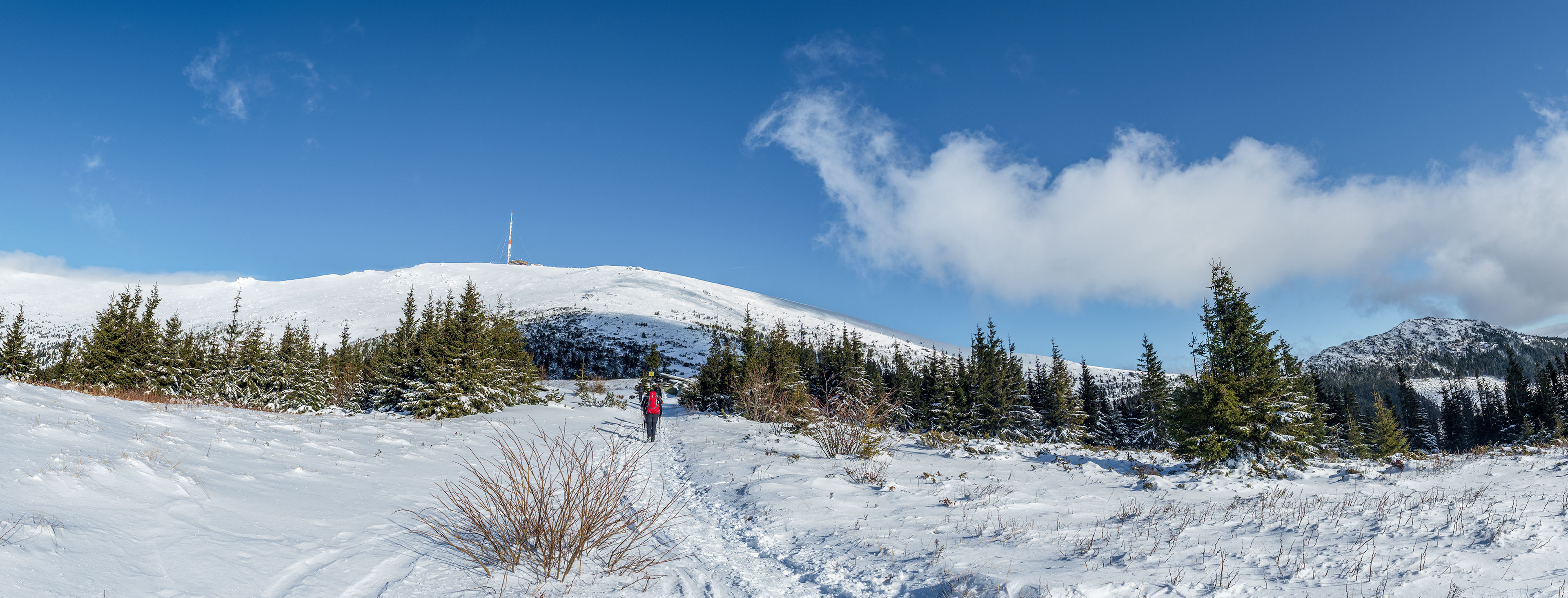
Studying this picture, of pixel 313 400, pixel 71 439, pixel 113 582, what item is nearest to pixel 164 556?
pixel 113 582

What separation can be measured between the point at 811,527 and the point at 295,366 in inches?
1637

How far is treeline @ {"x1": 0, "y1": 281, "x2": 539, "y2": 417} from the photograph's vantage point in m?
25.4

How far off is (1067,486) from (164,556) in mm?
12651

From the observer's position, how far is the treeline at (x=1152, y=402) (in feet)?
57.0

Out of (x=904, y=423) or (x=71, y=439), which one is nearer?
(x=71, y=439)

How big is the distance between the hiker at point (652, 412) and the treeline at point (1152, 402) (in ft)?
16.7

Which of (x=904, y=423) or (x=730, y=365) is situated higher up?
(x=730, y=365)

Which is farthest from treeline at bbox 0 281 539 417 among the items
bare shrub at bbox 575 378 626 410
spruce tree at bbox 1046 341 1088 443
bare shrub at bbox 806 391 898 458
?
spruce tree at bbox 1046 341 1088 443

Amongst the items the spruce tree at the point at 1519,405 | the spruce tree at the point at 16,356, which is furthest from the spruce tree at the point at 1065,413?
the spruce tree at the point at 16,356

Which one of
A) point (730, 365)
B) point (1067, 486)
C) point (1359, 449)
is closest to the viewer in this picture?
point (1067, 486)

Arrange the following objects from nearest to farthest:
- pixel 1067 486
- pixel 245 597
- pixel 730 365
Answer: pixel 245 597 < pixel 1067 486 < pixel 730 365

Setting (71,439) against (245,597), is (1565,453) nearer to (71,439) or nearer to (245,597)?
(245,597)

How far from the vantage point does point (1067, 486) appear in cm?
1159

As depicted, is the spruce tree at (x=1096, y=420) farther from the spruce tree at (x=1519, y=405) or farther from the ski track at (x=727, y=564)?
the ski track at (x=727, y=564)
